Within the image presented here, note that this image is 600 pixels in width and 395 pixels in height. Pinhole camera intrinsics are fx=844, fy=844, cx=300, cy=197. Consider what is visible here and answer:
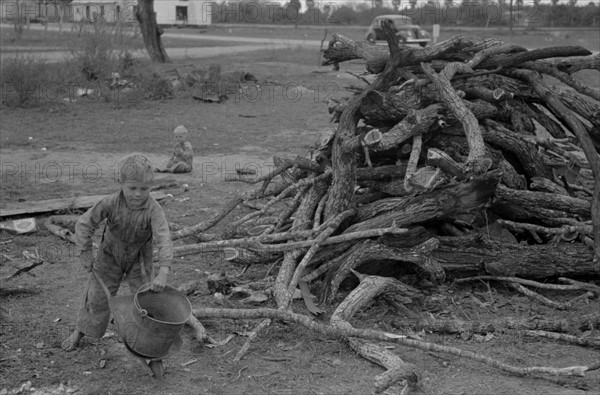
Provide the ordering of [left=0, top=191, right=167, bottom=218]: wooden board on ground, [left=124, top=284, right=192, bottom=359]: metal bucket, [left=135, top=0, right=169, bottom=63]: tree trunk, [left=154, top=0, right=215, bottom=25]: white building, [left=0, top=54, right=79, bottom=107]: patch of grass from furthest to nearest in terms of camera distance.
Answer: [left=154, top=0, right=215, bottom=25]: white building → [left=135, top=0, right=169, bottom=63]: tree trunk → [left=0, top=54, right=79, bottom=107]: patch of grass → [left=0, top=191, right=167, bottom=218]: wooden board on ground → [left=124, top=284, right=192, bottom=359]: metal bucket

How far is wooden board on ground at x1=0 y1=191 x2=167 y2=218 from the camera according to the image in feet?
26.4

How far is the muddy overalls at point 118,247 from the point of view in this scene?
4.75 meters

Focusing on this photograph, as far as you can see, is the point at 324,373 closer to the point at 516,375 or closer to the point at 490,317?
the point at 516,375

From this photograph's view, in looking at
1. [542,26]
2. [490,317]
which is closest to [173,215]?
[490,317]

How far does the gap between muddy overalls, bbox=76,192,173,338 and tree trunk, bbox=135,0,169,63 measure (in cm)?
1821

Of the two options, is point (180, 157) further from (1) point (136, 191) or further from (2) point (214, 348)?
(1) point (136, 191)

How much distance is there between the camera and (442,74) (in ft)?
21.5

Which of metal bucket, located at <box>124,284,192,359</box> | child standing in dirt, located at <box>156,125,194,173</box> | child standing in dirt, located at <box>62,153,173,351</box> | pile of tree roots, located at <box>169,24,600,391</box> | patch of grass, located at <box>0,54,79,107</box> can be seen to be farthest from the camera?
patch of grass, located at <box>0,54,79,107</box>

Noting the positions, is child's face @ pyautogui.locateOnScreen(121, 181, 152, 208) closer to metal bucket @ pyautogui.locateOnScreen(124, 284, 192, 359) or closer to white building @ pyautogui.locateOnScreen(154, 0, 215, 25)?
metal bucket @ pyautogui.locateOnScreen(124, 284, 192, 359)

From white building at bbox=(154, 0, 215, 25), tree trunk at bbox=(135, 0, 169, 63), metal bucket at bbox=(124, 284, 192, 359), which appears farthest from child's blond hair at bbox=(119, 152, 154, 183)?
white building at bbox=(154, 0, 215, 25)

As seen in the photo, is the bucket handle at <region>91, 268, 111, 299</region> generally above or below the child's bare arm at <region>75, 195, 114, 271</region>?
below

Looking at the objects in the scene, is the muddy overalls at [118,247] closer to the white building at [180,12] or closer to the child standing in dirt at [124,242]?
the child standing in dirt at [124,242]

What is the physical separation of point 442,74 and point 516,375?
2732mm

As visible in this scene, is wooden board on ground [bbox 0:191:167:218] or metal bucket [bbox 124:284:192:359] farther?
wooden board on ground [bbox 0:191:167:218]
